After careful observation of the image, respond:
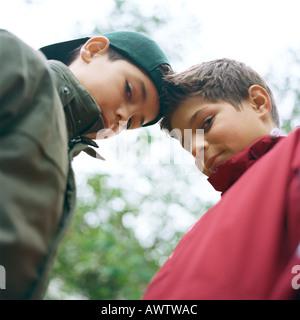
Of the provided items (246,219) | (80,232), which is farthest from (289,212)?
(80,232)

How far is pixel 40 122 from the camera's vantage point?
797 mm

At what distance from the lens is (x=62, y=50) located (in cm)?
154

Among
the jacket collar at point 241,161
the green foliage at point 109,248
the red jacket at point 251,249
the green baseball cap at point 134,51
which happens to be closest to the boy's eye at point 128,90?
the green baseball cap at point 134,51

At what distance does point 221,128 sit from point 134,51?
0.47 meters

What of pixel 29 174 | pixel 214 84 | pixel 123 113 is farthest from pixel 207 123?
pixel 29 174

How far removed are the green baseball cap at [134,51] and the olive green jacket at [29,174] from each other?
2.06 feet

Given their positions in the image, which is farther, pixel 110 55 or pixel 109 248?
pixel 109 248

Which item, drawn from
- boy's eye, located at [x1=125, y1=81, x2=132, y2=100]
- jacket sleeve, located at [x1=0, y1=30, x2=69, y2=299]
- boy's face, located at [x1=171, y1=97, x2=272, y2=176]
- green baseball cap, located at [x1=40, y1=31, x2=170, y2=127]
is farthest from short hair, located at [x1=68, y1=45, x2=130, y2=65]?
jacket sleeve, located at [x1=0, y1=30, x2=69, y2=299]

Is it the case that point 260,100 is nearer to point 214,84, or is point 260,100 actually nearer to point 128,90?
point 214,84

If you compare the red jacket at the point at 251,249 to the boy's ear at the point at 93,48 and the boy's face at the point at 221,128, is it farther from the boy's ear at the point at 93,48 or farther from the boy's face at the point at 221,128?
the boy's ear at the point at 93,48

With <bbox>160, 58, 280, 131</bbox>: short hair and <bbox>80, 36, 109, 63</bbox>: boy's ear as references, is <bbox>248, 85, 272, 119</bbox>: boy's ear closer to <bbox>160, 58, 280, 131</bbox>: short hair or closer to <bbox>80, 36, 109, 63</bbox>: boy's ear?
<bbox>160, 58, 280, 131</bbox>: short hair

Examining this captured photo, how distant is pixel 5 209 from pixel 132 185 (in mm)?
6082

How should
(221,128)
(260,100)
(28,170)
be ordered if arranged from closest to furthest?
(28,170), (221,128), (260,100)
